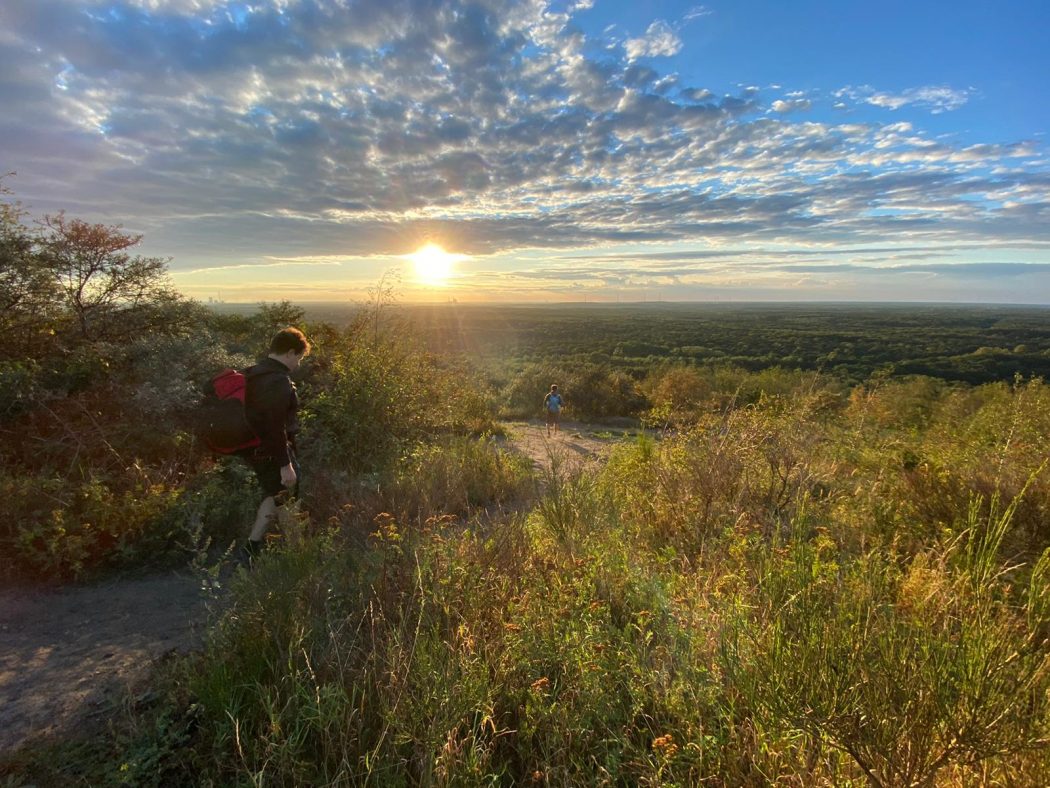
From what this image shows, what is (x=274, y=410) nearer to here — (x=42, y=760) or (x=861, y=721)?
(x=42, y=760)

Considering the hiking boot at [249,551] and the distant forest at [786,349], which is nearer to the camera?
the hiking boot at [249,551]

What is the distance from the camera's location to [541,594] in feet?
9.49

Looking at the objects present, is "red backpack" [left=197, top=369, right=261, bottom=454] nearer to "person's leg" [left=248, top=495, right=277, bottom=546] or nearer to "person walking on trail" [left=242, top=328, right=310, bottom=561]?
"person walking on trail" [left=242, top=328, right=310, bottom=561]

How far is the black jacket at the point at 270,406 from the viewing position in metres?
3.91

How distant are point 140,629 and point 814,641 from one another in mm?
3798

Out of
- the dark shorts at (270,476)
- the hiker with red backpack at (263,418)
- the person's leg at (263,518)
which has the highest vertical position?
the hiker with red backpack at (263,418)

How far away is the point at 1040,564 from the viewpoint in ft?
7.24

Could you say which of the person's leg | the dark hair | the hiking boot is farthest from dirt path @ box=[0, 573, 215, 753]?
the dark hair

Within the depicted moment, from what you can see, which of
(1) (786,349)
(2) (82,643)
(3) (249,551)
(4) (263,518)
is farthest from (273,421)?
(1) (786,349)

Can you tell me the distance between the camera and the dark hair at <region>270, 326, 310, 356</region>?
13.2 ft

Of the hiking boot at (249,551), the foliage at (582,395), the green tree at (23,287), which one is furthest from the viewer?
the foliage at (582,395)

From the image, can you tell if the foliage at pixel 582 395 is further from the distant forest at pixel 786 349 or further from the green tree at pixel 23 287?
the green tree at pixel 23 287

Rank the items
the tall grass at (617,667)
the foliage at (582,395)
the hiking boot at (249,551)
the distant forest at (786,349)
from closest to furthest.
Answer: the tall grass at (617,667) < the hiking boot at (249,551) < the foliage at (582,395) < the distant forest at (786,349)

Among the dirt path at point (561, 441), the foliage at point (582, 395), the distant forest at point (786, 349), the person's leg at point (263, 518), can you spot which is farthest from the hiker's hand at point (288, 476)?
the distant forest at point (786, 349)
